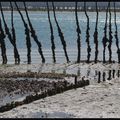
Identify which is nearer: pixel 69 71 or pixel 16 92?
pixel 16 92

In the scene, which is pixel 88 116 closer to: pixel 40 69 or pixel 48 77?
pixel 48 77

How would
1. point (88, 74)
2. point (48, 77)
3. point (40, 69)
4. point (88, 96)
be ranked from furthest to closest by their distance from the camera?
point (40, 69)
point (88, 74)
point (48, 77)
point (88, 96)

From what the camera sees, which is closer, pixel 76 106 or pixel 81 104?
pixel 76 106

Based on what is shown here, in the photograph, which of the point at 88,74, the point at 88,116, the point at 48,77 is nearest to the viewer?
the point at 88,116

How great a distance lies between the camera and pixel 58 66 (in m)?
55.7

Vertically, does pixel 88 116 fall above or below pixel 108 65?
above

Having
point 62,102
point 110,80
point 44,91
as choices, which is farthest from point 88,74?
point 62,102

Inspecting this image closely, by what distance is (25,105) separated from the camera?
3170 centimetres

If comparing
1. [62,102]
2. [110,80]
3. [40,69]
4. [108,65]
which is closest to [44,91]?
[62,102]

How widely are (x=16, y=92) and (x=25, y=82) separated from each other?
4.85 metres

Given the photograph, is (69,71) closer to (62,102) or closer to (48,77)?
(48,77)

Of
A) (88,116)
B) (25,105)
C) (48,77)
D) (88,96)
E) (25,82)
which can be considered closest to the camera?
(88,116)

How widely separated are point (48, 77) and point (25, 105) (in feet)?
45.9

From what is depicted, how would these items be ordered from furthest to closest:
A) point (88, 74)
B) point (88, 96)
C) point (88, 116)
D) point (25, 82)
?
point (88, 74), point (25, 82), point (88, 96), point (88, 116)
